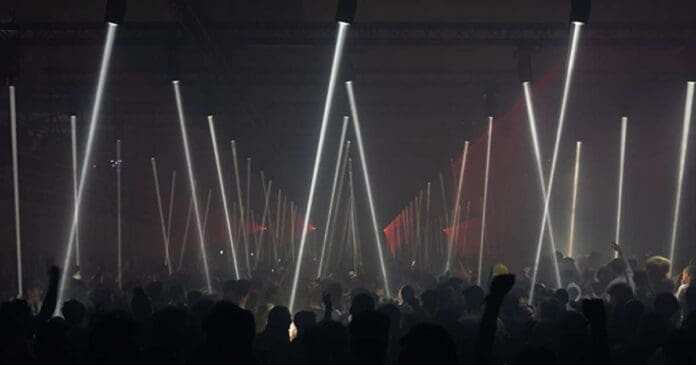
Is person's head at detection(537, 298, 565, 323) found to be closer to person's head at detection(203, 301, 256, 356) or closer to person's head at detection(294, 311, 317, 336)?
person's head at detection(294, 311, 317, 336)

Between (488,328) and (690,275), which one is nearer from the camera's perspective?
(488,328)

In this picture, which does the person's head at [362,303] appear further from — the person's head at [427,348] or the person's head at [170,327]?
the person's head at [427,348]

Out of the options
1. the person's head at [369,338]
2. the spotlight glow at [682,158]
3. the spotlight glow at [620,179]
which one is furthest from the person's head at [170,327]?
the spotlight glow at [620,179]

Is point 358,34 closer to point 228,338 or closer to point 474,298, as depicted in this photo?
point 474,298

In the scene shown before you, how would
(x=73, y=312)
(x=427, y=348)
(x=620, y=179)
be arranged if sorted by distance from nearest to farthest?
(x=427, y=348)
(x=73, y=312)
(x=620, y=179)

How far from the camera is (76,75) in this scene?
2262 centimetres

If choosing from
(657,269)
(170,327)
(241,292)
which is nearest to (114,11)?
(241,292)

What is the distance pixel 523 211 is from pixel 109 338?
2718cm

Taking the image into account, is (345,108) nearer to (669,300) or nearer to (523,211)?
(523,211)

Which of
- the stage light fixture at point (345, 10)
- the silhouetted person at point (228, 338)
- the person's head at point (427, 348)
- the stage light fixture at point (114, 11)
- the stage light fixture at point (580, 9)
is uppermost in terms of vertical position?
the stage light fixture at point (580, 9)

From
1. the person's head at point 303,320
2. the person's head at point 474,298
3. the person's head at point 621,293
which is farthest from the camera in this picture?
the person's head at point 474,298

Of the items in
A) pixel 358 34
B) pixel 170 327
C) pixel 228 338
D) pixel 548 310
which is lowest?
pixel 548 310

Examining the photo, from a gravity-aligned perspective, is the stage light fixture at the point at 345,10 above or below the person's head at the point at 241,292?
above

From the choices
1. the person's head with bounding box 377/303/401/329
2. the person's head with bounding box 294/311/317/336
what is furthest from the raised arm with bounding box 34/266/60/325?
the person's head with bounding box 377/303/401/329
